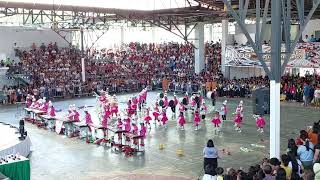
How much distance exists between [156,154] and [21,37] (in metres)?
27.8

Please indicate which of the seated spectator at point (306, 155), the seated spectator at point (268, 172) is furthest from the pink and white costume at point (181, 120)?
the seated spectator at point (268, 172)

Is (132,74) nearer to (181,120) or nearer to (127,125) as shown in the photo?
(181,120)

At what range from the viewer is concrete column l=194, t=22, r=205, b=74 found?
38406 millimetres

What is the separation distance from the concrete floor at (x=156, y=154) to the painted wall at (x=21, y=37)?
17.8 metres

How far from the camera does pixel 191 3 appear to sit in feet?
102

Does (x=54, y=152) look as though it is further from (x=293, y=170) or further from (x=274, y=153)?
(x=293, y=170)

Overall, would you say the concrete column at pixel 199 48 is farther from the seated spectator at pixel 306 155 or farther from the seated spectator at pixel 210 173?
the seated spectator at pixel 210 173

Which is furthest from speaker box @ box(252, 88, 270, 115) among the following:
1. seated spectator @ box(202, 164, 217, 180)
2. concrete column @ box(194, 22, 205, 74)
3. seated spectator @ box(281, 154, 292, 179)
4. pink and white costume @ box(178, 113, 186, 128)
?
concrete column @ box(194, 22, 205, 74)

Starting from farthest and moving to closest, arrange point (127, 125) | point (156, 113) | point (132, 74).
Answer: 1. point (132, 74)
2. point (156, 113)
3. point (127, 125)

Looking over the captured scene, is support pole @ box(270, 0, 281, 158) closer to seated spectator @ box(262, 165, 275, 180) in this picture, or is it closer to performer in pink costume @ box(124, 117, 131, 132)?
seated spectator @ box(262, 165, 275, 180)

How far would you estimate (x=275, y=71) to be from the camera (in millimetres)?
13000

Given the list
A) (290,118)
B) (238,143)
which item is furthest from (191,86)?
(238,143)

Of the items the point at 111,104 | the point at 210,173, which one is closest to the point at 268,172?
the point at 210,173

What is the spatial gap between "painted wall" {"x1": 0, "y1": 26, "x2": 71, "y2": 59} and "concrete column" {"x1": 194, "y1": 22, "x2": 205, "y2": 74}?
46.1 ft
